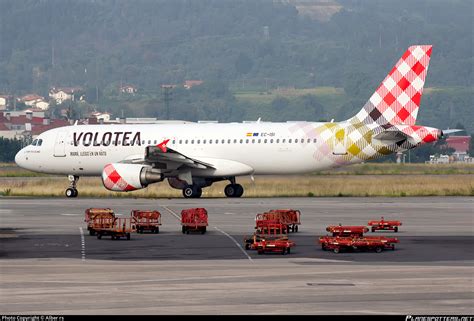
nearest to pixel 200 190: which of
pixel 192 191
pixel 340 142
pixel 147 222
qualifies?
pixel 192 191

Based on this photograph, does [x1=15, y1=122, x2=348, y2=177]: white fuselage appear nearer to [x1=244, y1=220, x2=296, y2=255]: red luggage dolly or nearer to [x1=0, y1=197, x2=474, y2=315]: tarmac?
[x1=0, y1=197, x2=474, y2=315]: tarmac

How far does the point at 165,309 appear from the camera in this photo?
20.0 metres

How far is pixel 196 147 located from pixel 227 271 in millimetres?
32252

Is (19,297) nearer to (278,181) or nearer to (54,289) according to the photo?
(54,289)

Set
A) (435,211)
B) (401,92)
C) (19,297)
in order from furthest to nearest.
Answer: (401,92) < (435,211) < (19,297)

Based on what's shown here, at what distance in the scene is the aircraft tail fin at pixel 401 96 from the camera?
54.7m

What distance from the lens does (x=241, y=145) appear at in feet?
185

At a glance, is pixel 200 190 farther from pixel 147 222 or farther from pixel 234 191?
pixel 147 222

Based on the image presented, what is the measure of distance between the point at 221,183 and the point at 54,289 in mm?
43563

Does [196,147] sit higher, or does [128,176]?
[196,147]

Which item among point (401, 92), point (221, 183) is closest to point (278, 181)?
point (221, 183)

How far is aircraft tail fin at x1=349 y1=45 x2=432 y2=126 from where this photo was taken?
179ft

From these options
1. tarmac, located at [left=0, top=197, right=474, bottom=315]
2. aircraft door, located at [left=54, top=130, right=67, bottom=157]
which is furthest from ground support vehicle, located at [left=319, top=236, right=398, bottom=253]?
aircraft door, located at [left=54, top=130, right=67, bottom=157]

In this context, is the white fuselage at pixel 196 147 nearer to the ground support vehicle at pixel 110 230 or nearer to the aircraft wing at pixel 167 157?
the aircraft wing at pixel 167 157
